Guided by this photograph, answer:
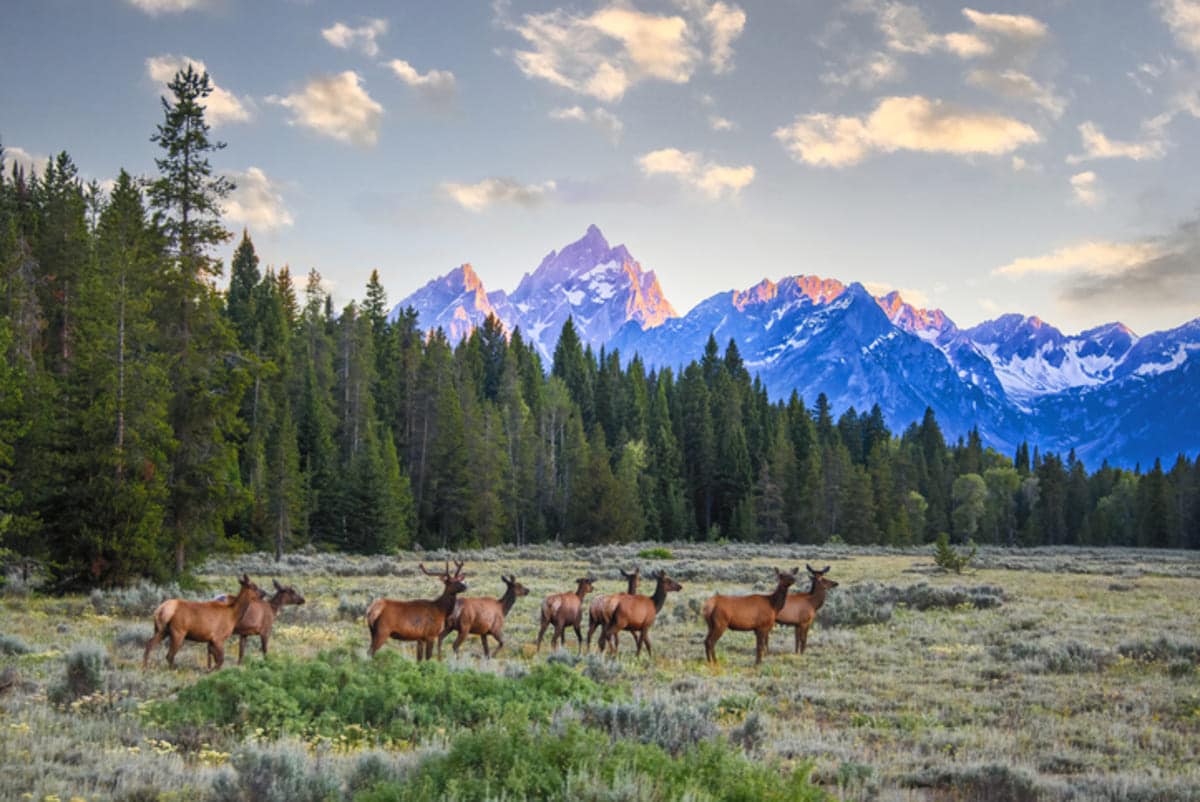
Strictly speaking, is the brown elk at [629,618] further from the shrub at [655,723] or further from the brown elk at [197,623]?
the brown elk at [197,623]

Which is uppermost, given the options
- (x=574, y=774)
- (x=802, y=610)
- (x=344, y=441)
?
(x=344, y=441)

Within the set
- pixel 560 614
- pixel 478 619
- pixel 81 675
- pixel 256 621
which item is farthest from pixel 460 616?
pixel 81 675

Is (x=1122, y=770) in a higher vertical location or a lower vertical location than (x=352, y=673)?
lower

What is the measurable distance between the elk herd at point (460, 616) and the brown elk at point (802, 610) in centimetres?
2

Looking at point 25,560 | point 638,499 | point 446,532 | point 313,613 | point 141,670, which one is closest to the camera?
point 141,670

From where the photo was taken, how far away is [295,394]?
207 ft

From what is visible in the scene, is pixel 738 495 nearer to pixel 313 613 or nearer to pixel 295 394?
pixel 295 394

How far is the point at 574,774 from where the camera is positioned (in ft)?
17.3

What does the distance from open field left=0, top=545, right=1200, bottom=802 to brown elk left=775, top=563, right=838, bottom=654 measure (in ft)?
1.73

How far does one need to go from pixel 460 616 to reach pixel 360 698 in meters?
4.80

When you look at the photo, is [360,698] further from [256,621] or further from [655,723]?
[256,621]

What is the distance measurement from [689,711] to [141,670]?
737 cm

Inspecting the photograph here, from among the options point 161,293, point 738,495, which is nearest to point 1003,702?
point 161,293

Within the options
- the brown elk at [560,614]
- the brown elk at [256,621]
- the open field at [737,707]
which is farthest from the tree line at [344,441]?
the brown elk at [560,614]
